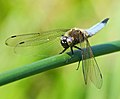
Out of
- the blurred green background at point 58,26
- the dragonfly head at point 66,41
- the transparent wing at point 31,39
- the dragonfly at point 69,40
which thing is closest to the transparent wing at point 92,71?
the dragonfly at point 69,40

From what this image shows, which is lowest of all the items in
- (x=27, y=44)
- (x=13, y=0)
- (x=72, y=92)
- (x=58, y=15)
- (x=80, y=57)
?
(x=72, y=92)

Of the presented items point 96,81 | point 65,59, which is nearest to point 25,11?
point 96,81

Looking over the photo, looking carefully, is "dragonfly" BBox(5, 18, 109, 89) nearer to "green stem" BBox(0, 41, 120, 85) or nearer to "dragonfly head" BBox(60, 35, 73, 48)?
"dragonfly head" BBox(60, 35, 73, 48)

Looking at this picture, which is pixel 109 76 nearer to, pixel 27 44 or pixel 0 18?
pixel 27 44

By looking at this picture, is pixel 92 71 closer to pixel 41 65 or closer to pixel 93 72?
pixel 93 72

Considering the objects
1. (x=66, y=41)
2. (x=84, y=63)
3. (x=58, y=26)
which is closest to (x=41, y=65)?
(x=84, y=63)

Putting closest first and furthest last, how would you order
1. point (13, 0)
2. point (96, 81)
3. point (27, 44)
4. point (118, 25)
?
point (96, 81)
point (27, 44)
point (118, 25)
point (13, 0)
